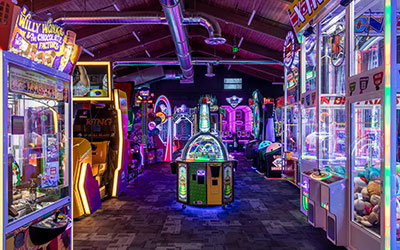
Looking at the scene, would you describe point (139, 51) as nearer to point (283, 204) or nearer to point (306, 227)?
point (283, 204)

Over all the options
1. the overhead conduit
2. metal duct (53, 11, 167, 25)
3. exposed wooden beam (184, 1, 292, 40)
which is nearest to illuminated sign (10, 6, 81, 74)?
the overhead conduit

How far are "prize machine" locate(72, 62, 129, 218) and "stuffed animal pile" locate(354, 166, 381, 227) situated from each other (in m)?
3.82

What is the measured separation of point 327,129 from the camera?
4672 mm

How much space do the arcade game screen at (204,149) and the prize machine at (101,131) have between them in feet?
5.13

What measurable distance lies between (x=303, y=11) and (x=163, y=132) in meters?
7.29

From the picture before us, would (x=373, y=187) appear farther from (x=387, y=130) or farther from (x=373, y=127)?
(x=387, y=130)

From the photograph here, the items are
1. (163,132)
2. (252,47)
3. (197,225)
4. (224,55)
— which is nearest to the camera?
(197,225)

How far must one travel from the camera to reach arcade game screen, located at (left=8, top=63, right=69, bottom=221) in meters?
2.07

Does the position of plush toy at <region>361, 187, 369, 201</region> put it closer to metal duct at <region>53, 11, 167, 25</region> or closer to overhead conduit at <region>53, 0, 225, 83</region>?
overhead conduit at <region>53, 0, 225, 83</region>

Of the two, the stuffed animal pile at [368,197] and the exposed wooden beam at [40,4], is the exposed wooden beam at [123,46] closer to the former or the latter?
the exposed wooden beam at [40,4]

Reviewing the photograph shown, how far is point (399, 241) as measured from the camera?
2.47m

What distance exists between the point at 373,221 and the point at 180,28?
5369mm

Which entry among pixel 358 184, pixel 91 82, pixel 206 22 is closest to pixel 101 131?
pixel 91 82

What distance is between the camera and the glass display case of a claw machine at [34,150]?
183 cm
